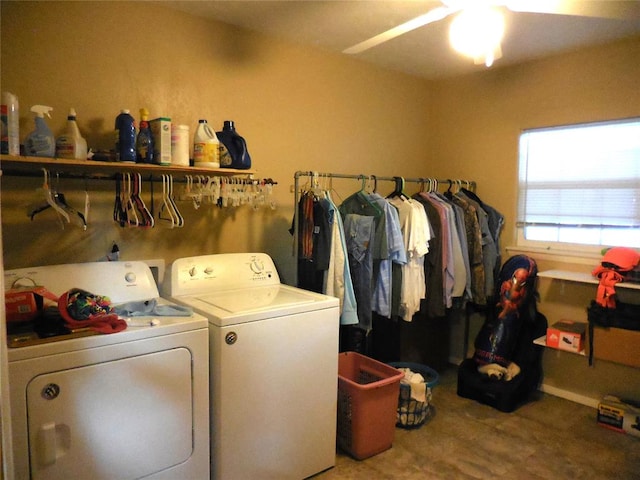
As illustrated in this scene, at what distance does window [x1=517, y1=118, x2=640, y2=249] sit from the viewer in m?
2.98

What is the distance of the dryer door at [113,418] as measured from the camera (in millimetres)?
1606

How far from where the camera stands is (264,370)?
82.8 inches

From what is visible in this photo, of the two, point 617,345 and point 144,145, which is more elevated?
point 144,145

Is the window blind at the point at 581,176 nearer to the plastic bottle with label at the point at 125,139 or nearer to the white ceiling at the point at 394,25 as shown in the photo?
the white ceiling at the point at 394,25

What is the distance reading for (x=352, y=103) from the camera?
133 inches

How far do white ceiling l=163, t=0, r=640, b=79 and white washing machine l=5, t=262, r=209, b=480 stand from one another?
159cm

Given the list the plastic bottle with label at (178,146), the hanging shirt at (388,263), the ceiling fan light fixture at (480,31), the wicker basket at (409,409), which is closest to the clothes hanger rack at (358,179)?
the hanging shirt at (388,263)

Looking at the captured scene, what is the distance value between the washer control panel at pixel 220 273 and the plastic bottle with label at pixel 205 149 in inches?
19.8

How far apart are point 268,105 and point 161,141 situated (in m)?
0.95

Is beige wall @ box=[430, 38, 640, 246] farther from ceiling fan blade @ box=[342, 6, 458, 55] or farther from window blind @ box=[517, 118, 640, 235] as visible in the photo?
ceiling fan blade @ box=[342, 6, 458, 55]

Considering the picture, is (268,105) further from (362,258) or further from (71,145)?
(71,145)

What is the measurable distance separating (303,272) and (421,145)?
5.98 feet

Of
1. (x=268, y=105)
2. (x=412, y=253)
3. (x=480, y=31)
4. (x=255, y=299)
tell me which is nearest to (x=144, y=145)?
(x=255, y=299)

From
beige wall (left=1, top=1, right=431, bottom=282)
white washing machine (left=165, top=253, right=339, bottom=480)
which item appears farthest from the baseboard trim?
beige wall (left=1, top=1, right=431, bottom=282)
